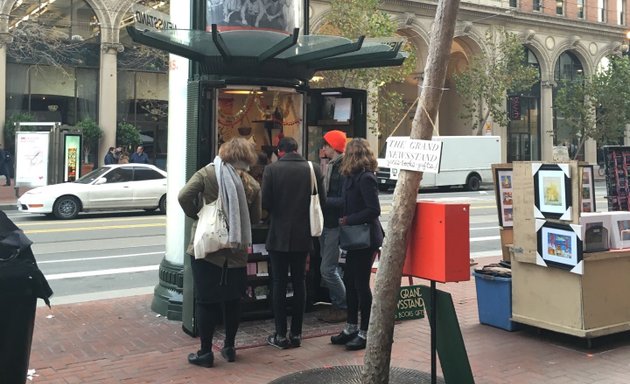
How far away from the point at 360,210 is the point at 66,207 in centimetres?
1384

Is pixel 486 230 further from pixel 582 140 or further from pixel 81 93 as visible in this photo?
pixel 582 140

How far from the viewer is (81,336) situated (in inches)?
248

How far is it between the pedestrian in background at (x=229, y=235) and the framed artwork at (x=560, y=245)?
2.76 meters

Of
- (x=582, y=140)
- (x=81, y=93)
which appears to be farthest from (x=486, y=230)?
(x=582, y=140)

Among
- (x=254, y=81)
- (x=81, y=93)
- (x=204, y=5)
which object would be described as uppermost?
(x=81, y=93)

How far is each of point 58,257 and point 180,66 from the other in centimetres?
581

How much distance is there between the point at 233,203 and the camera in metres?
5.29

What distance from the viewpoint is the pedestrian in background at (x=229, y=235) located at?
5281 mm

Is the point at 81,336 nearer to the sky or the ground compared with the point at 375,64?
nearer to the ground

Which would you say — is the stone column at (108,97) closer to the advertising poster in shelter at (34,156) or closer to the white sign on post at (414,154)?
the advertising poster in shelter at (34,156)

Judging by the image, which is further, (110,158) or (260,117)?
(110,158)

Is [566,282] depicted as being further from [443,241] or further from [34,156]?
[34,156]

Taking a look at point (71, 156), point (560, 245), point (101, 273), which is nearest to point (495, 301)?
point (560, 245)

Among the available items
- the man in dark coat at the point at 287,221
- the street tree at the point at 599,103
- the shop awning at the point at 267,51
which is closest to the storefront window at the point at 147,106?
the shop awning at the point at 267,51
